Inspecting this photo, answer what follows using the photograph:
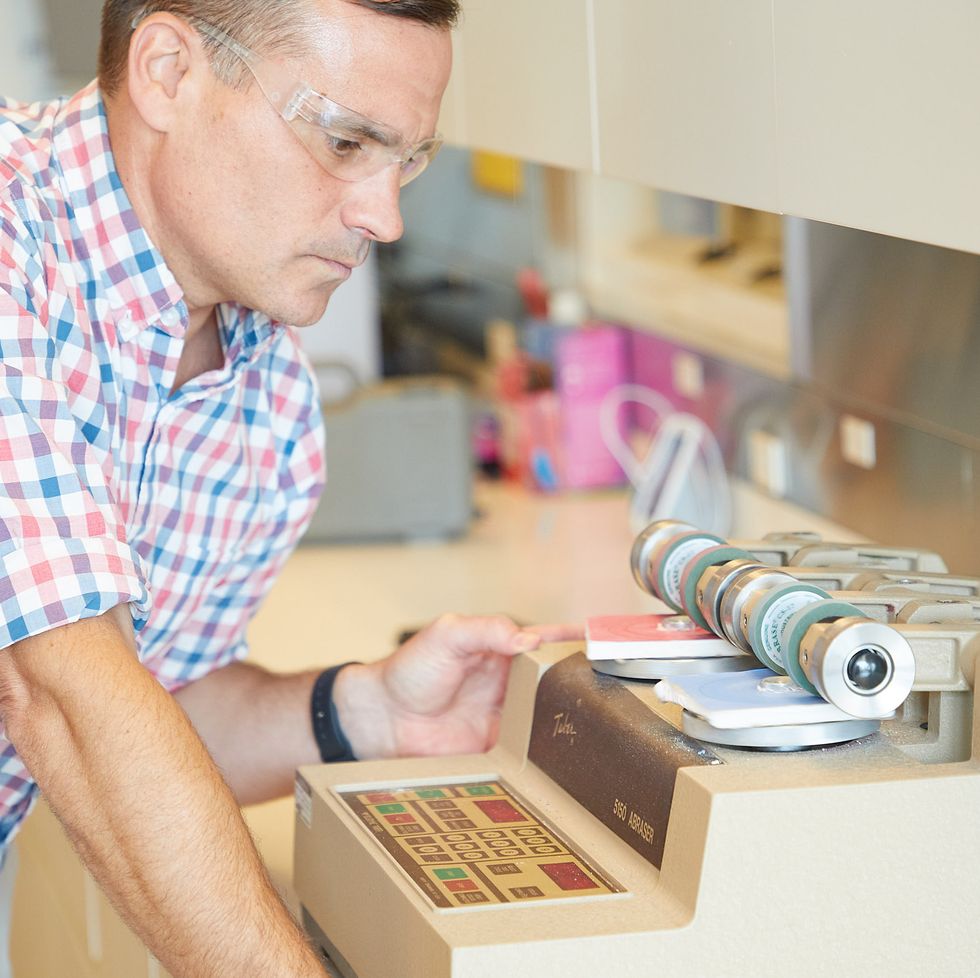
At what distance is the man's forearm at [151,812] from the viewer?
Result: 0.94 meters

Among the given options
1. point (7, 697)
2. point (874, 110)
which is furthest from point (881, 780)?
point (7, 697)

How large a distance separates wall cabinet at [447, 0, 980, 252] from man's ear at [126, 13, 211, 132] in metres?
0.37

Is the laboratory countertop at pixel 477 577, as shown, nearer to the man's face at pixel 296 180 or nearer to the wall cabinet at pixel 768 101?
the wall cabinet at pixel 768 101

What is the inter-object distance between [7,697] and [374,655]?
1.26 m

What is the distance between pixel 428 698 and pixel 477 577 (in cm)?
125

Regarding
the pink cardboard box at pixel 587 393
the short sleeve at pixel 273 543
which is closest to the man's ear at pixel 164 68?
the short sleeve at pixel 273 543

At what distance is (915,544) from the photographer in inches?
73.2

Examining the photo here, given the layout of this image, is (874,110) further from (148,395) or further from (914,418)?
(914,418)

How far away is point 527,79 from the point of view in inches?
60.3

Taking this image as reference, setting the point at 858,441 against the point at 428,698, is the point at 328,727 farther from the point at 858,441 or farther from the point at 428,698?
the point at 858,441

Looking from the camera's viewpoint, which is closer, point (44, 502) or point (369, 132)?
point (44, 502)

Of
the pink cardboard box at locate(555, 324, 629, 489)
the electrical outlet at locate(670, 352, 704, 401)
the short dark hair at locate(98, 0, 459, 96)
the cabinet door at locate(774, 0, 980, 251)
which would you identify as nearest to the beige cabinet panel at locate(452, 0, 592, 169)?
the short dark hair at locate(98, 0, 459, 96)

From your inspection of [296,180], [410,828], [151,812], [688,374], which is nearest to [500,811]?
[410,828]
